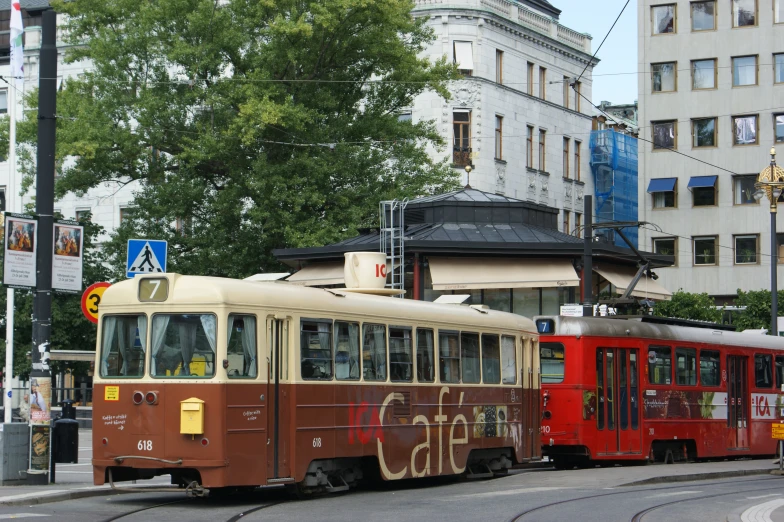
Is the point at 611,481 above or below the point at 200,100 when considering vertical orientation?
below

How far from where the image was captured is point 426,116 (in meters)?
61.1

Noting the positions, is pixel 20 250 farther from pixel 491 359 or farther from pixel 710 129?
pixel 710 129

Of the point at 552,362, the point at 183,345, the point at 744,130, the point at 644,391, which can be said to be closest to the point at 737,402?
the point at 644,391

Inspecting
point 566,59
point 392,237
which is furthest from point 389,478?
point 566,59

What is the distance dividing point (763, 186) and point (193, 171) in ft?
52.3

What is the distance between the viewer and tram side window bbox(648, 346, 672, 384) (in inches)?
1031

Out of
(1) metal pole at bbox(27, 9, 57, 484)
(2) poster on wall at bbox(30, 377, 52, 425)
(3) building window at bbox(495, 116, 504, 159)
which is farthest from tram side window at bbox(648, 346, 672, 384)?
(3) building window at bbox(495, 116, 504, 159)

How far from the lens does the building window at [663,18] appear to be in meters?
63.2

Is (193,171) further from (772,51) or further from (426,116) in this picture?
(772,51)

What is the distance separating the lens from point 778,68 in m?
61.5

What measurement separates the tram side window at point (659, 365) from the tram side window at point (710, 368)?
144cm

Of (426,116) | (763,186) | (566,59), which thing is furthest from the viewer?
(566,59)

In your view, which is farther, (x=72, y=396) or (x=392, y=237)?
(x=72, y=396)

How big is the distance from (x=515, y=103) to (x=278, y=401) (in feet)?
164
